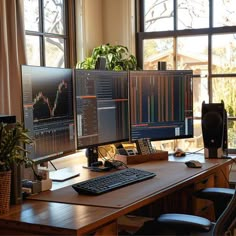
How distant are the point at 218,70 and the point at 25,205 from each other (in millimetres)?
2406

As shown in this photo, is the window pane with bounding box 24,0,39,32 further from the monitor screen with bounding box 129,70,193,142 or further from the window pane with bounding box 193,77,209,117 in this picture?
the window pane with bounding box 193,77,209,117

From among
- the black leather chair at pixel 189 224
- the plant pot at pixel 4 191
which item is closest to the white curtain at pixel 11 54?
the plant pot at pixel 4 191

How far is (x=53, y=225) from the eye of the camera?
1662 millimetres

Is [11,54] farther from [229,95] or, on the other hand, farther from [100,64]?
[229,95]

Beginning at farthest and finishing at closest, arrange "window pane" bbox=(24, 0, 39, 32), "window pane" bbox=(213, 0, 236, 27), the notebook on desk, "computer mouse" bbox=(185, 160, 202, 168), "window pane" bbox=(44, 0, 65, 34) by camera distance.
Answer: "window pane" bbox=(213, 0, 236, 27) → "window pane" bbox=(44, 0, 65, 34) → "window pane" bbox=(24, 0, 39, 32) → "computer mouse" bbox=(185, 160, 202, 168) → the notebook on desk

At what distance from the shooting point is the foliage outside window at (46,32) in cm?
348

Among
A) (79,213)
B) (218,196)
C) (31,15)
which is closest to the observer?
(79,213)

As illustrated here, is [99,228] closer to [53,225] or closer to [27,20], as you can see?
[53,225]

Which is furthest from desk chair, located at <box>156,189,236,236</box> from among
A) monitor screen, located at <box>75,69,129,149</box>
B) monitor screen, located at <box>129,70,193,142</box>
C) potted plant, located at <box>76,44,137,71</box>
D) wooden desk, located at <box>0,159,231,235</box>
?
potted plant, located at <box>76,44,137,71</box>

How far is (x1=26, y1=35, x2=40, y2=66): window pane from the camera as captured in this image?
346 cm

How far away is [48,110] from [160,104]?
105 cm

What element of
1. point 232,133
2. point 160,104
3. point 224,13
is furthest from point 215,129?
point 224,13

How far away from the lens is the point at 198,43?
3953 millimetres

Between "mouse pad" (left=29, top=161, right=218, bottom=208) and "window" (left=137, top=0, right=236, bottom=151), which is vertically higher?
"window" (left=137, top=0, right=236, bottom=151)
